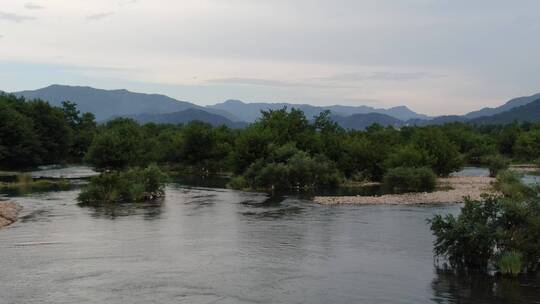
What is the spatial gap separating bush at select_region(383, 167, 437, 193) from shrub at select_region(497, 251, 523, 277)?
109ft

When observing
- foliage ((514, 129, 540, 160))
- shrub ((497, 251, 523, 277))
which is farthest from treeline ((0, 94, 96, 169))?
foliage ((514, 129, 540, 160))

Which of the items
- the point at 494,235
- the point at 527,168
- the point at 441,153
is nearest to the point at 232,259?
the point at 494,235

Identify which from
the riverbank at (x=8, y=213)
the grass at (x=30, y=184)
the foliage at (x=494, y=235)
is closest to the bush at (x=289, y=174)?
the grass at (x=30, y=184)

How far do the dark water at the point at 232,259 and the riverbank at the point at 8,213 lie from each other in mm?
636

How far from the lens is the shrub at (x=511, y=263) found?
69.1 ft

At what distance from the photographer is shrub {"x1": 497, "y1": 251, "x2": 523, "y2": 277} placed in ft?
69.1

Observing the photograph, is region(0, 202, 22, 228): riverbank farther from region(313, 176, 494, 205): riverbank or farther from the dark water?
region(313, 176, 494, 205): riverbank

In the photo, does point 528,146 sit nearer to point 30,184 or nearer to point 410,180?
point 410,180

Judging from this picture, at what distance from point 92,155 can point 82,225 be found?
44657 millimetres

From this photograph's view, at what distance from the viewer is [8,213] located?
36281mm

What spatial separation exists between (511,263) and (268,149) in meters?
44.8

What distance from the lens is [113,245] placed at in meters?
27.0

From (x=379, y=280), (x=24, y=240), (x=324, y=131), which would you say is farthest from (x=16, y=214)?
(x=324, y=131)

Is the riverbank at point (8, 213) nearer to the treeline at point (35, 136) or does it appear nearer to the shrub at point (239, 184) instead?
the shrub at point (239, 184)
